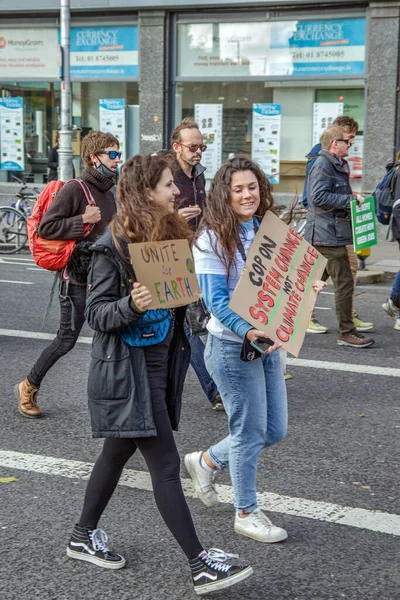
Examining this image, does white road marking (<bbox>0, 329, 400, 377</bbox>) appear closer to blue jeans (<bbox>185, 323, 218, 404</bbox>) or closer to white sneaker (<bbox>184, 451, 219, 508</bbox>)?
blue jeans (<bbox>185, 323, 218, 404</bbox>)

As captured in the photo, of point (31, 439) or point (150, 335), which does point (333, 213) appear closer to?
point (31, 439)

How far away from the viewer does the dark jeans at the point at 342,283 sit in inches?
323

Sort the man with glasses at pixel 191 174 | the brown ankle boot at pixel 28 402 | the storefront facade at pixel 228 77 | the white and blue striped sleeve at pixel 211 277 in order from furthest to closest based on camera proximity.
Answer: the storefront facade at pixel 228 77 → the man with glasses at pixel 191 174 → the brown ankle boot at pixel 28 402 → the white and blue striped sleeve at pixel 211 277

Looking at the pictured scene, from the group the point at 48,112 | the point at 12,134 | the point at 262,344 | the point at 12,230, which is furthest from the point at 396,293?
the point at 12,134

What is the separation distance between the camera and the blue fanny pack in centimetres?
357

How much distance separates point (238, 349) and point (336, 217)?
14.5 feet

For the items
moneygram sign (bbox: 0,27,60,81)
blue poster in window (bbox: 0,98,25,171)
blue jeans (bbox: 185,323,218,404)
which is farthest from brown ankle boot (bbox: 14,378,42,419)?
blue poster in window (bbox: 0,98,25,171)

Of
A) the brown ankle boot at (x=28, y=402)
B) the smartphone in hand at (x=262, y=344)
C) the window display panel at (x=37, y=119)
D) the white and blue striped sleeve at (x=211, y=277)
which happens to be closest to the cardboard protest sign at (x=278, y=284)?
the smartphone in hand at (x=262, y=344)

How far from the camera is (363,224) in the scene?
8141 mm

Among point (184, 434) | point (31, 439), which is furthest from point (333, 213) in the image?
point (31, 439)

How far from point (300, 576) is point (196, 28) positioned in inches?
597

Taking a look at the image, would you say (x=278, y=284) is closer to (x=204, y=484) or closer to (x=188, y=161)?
(x=204, y=484)

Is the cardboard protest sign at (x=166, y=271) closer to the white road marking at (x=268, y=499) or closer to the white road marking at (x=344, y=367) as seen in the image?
the white road marking at (x=268, y=499)

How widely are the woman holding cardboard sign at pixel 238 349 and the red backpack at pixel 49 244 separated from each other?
1.89 metres
